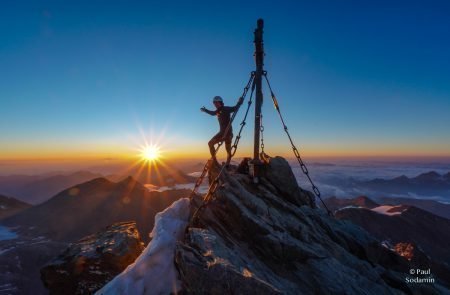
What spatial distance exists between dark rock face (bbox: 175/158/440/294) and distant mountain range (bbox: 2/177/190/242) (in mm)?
117832

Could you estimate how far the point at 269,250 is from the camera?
32.4ft

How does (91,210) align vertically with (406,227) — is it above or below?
above

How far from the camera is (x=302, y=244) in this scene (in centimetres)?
1070

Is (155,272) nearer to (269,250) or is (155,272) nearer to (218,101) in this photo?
(269,250)

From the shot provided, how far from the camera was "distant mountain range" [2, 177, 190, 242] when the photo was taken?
470ft

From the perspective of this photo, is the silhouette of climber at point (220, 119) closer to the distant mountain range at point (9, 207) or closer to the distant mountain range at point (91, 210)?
the distant mountain range at point (91, 210)

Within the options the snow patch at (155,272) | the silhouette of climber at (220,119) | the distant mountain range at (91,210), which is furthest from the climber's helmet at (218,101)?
the distant mountain range at (91,210)

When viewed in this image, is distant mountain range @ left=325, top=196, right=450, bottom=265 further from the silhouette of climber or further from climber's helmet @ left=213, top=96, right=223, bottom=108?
climber's helmet @ left=213, top=96, right=223, bottom=108

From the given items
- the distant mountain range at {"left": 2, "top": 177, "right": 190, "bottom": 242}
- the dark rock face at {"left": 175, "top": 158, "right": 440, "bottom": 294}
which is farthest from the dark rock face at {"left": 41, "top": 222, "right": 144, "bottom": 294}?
the distant mountain range at {"left": 2, "top": 177, "right": 190, "bottom": 242}

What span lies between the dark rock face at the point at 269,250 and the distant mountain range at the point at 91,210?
118 m

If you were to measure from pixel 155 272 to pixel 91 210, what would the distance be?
6865 inches

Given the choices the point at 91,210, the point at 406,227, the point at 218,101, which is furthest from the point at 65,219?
the point at 406,227

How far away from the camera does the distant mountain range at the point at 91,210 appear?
5645 inches

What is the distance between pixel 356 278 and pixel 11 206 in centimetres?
24523
